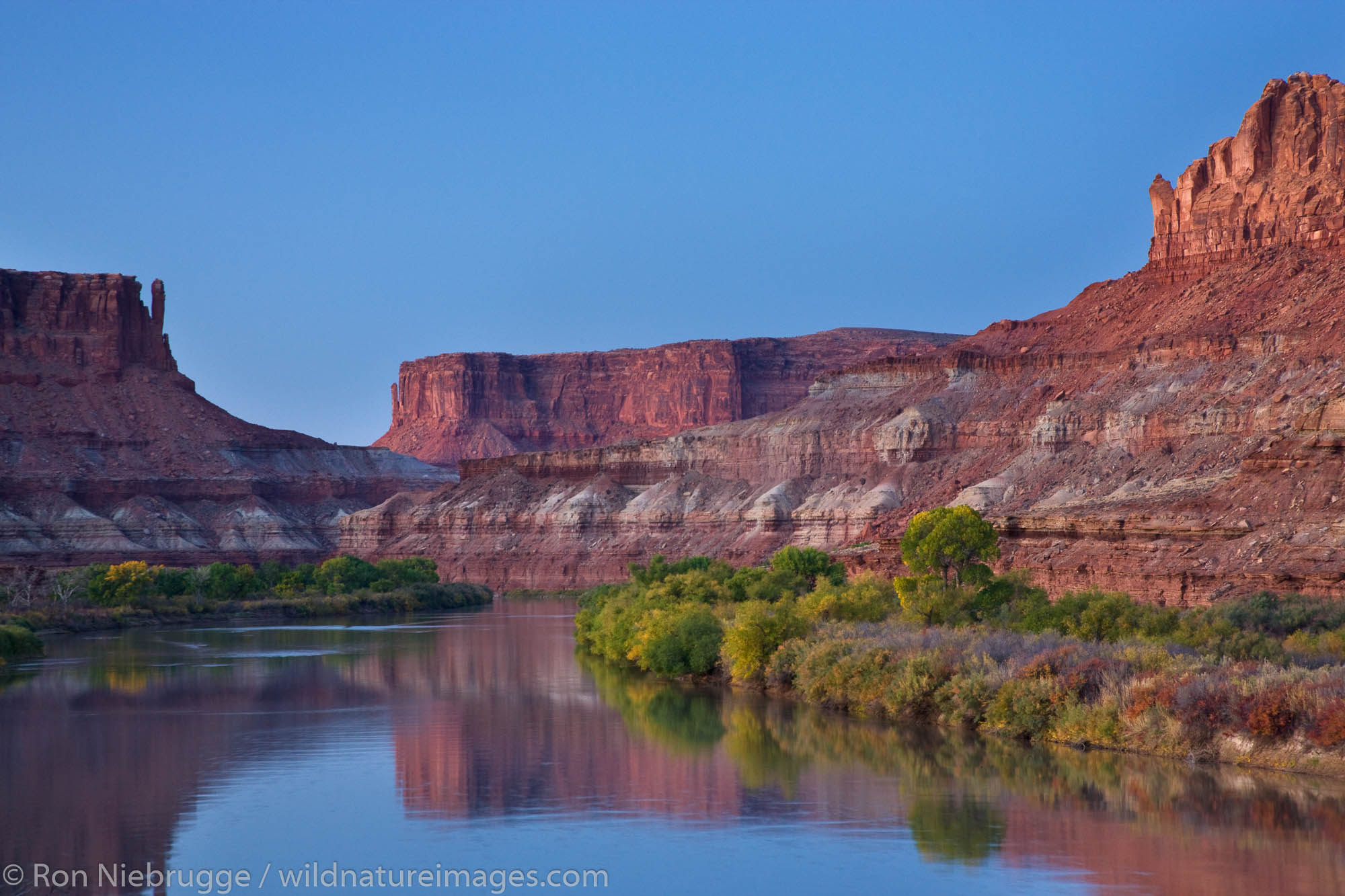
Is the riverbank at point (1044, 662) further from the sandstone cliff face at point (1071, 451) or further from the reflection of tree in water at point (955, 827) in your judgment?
the sandstone cliff face at point (1071, 451)

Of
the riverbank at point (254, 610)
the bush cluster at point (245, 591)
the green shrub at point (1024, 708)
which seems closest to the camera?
the green shrub at point (1024, 708)

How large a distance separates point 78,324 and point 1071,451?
9398 cm

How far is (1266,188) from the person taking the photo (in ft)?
355

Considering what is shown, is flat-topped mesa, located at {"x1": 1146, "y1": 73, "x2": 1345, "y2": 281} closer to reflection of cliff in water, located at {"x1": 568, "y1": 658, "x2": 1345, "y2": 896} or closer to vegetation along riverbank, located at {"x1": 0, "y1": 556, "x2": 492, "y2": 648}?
vegetation along riverbank, located at {"x1": 0, "y1": 556, "x2": 492, "y2": 648}

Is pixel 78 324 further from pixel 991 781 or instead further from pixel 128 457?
pixel 991 781

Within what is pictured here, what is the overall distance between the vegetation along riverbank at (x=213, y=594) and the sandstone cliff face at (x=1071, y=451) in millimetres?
22211

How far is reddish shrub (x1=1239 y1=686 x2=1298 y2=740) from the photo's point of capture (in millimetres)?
21531

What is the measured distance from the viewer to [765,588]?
47719 millimetres

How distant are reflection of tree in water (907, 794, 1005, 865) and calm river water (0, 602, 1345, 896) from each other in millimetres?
51

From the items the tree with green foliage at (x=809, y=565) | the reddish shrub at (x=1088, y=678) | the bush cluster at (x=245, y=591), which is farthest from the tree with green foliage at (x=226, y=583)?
the reddish shrub at (x=1088, y=678)

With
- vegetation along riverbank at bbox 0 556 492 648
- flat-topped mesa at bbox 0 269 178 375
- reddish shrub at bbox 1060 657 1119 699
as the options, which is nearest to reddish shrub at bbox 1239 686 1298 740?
reddish shrub at bbox 1060 657 1119 699

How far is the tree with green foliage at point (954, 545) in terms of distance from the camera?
40.5 metres

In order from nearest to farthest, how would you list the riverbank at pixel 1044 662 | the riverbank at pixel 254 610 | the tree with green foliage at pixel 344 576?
the riverbank at pixel 1044 662 → the riverbank at pixel 254 610 → the tree with green foliage at pixel 344 576

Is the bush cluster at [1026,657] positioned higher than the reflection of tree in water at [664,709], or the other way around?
the bush cluster at [1026,657]
